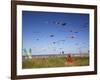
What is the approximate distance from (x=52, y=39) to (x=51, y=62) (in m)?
0.23

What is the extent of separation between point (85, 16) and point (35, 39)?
23.3 inches

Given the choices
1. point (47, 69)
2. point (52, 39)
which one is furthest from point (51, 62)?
point (52, 39)

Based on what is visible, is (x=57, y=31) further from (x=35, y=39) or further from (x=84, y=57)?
(x=84, y=57)

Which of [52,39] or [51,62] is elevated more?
[52,39]

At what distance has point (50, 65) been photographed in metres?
2.06

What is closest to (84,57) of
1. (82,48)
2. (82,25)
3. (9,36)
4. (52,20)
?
(82,48)

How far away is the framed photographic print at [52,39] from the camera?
1948 mm

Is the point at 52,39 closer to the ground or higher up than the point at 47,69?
higher up

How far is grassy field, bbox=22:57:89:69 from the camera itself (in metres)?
1.99

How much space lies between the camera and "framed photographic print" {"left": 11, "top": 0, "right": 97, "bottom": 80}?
1948 millimetres

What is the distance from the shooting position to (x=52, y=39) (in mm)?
2061

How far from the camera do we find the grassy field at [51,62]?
199 cm

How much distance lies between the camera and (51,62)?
6.77 feet

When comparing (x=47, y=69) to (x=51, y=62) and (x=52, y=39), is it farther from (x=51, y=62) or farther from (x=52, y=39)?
(x=52, y=39)
